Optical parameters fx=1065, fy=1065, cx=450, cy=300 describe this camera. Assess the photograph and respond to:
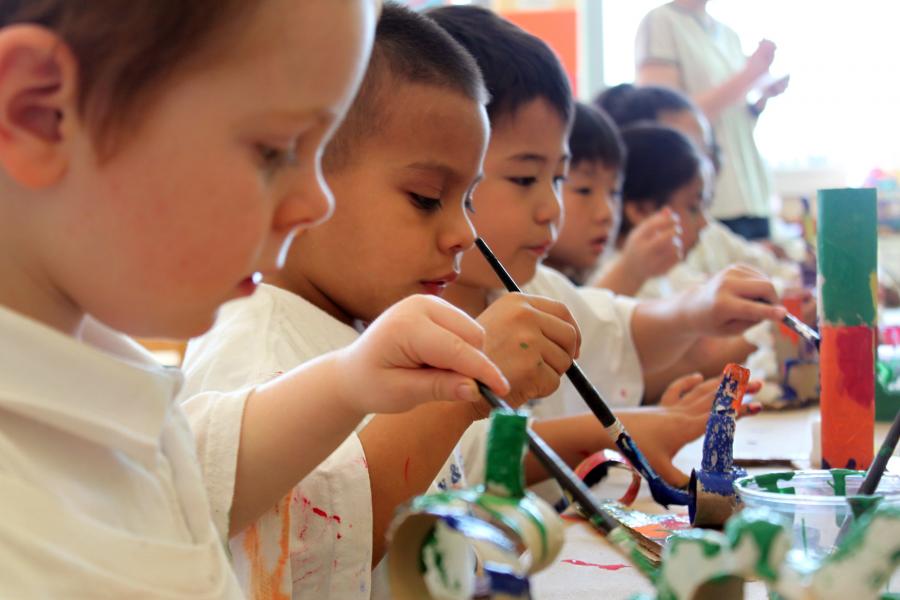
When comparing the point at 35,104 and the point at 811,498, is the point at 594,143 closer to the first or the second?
the point at 811,498

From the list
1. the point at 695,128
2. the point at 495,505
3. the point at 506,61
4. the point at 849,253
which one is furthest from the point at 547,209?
the point at 695,128

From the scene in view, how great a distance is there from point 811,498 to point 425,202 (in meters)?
0.44

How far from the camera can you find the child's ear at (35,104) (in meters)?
0.42

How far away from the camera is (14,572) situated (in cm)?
42

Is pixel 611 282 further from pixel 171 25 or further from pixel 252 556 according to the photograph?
pixel 171 25

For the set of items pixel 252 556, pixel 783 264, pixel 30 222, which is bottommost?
pixel 783 264

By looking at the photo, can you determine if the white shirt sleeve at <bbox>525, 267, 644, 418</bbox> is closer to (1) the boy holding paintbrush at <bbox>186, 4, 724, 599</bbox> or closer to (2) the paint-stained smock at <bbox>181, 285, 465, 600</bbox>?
(1) the boy holding paintbrush at <bbox>186, 4, 724, 599</bbox>

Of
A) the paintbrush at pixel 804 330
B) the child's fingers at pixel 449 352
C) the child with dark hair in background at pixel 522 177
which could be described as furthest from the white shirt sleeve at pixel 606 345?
the child's fingers at pixel 449 352

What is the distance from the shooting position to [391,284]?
890 mm

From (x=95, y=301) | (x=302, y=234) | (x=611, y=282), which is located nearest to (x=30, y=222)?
(x=95, y=301)

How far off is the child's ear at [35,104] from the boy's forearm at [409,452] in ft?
1.15

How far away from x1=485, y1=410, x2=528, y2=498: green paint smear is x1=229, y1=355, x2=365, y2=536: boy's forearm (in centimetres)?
23

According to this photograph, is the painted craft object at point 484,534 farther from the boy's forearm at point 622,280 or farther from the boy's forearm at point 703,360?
the boy's forearm at point 622,280

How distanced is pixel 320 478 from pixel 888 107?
419 cm
